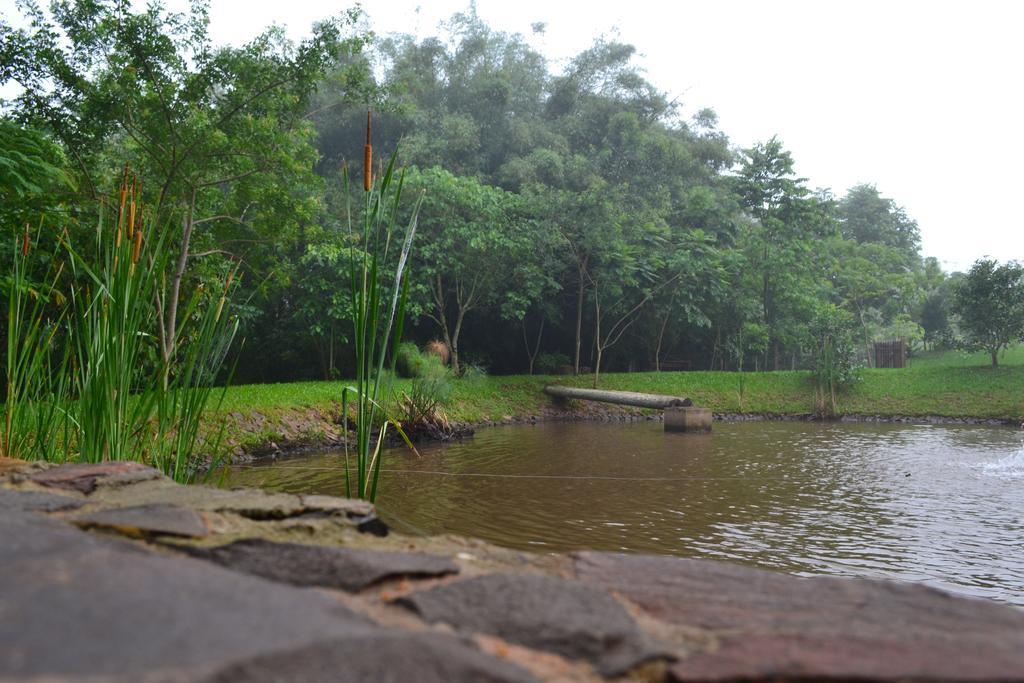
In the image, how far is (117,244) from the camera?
2604mm

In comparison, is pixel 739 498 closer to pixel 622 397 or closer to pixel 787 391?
pixel 622 397

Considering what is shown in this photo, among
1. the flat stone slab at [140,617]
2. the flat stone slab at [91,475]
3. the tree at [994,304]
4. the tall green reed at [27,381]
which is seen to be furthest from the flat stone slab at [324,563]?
the tree at [994,304]

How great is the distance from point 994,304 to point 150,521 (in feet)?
64.0

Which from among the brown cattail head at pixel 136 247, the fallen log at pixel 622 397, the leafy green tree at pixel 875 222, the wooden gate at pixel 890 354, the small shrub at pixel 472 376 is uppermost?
the leafy green tree at pixel 875 222

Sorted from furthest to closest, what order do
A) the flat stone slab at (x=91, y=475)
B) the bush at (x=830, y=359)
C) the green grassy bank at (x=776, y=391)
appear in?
the bush at (x=830, y=359) → the green grassy bank at (x=776, y=391) → the flat stone slab at (x=91, y=475)

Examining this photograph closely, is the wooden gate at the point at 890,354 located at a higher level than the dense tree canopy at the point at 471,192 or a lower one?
lower

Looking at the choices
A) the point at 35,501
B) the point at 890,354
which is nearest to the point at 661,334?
the point at 890,354

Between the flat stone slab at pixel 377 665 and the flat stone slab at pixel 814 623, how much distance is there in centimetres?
27

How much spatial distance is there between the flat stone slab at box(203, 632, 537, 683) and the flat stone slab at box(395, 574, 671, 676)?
17 cm

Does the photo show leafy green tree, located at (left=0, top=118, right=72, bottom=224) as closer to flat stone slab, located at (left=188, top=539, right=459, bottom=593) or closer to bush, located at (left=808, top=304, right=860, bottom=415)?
flat stone slab, located at (left=188, top=539, right=459, bottom=593)

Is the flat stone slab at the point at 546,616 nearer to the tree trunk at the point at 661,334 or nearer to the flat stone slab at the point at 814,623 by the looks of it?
the flat stone slab at the point at 814,623

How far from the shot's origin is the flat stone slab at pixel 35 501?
1737 mm

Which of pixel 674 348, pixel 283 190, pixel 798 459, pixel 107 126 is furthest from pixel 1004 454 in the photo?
pixel 674 348

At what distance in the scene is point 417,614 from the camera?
1163mm
